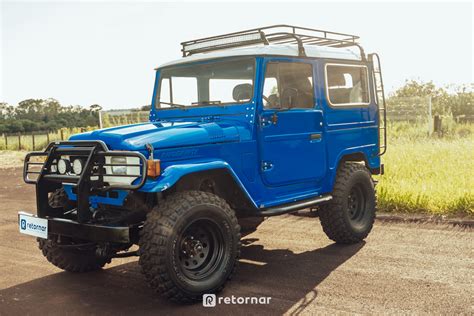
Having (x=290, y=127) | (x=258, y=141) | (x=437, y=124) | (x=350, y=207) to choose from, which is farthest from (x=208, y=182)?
(x=437, y=124)

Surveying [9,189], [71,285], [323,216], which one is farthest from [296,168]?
[9,189]

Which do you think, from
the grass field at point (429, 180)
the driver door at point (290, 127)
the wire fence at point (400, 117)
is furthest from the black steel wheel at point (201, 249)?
the wire fence at point (400, 117)

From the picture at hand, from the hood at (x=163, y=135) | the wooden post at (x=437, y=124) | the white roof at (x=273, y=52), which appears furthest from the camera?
the wooden post at (x=437, y=124)

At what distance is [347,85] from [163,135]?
2.84 metres

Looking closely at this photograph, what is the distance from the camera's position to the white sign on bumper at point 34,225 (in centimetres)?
461

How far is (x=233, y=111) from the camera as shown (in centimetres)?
530

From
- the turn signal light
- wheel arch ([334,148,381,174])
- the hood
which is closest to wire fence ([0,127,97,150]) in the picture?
wheel arch ([334,148,381,174])

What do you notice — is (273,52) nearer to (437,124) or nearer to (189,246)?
(189,246)

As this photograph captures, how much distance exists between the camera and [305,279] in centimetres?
490

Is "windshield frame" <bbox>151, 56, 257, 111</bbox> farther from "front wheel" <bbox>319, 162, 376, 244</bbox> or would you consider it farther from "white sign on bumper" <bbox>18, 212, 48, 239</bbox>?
"white sign on bumper" <bbox>18, 212, 48, 239</bbox>

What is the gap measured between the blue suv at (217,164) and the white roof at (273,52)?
2 cm

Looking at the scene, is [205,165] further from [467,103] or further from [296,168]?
[467,103]

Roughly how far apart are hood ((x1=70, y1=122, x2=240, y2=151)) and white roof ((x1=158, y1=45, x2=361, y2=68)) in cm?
82

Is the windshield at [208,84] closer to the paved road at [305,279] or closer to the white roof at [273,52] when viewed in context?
the white roof at [273,52]
